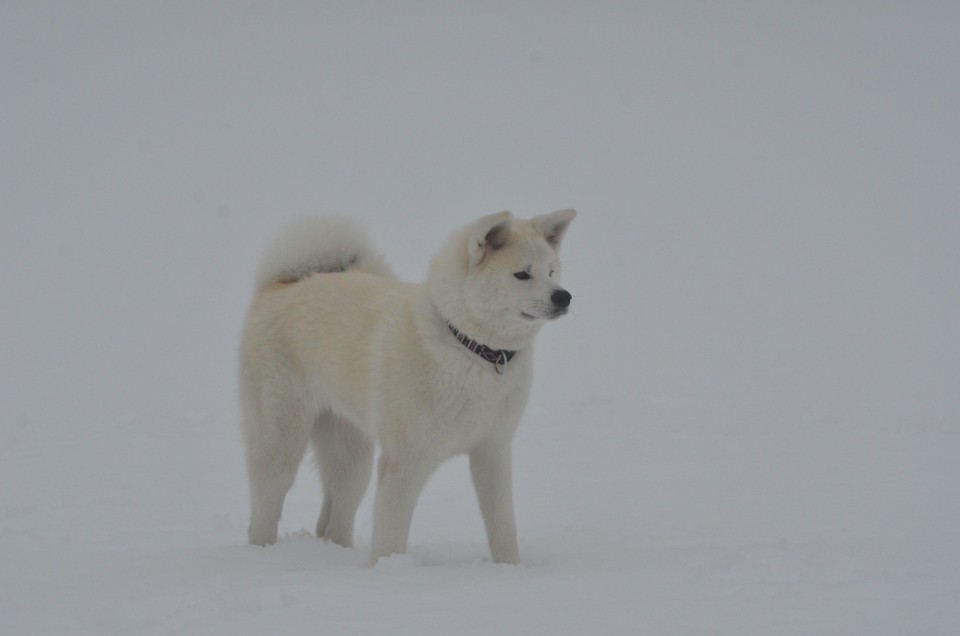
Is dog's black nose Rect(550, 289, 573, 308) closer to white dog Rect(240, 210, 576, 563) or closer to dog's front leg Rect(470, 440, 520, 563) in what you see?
white dog Rect(240, 210, 576, 563)

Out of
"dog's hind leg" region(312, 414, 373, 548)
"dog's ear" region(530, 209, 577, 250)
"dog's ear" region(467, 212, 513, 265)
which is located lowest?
"dog's hind leg" region(312, 414, 373, 548)

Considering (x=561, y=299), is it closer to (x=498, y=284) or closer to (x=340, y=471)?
(x=498, y=284)

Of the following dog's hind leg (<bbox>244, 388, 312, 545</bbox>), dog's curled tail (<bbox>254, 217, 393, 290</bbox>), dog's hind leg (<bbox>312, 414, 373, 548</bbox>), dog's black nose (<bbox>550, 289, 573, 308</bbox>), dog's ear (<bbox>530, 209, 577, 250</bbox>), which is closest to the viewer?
dog's black nose (<bbox>550, 289, 573, 308</bbox>)

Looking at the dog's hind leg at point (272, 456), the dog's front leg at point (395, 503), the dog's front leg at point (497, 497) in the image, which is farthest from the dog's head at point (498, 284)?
the dog's hind leg at point (272, 456)

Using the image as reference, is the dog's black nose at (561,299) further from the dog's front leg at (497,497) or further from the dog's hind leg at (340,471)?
the dog's hind leg at (340,471)

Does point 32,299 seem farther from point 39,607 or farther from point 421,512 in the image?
point 39,607

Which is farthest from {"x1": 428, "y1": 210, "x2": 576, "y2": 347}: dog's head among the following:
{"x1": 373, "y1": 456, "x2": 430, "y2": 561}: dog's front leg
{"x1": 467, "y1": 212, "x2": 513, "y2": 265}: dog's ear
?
{"x1": 373, "y1": 456, "x2": 430, "y2": 561}: dog's front leg

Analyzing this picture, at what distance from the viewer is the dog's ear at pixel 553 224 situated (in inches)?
189

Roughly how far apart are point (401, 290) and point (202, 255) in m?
23.0

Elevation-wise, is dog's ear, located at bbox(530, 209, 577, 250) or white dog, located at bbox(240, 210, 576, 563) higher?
dog's ear, located at bbox(530, 209, 577, 250)

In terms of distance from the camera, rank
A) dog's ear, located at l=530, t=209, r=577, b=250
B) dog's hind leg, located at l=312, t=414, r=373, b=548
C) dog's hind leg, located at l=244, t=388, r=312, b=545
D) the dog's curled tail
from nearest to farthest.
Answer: dog's ear, located at l=530, t=209, r=577, b=250
dog's hind leg, located at l=244, t=388, r=312, b=545
dog's hind leg, located at l=312, t=414, r=373, b=548
the dog's curled tail

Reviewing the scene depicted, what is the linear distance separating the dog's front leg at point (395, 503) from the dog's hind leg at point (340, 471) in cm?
111

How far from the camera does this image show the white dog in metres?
4.35

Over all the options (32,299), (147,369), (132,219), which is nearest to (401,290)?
(147,369)
